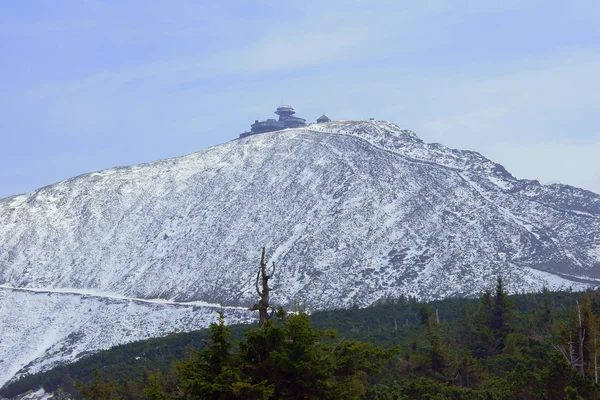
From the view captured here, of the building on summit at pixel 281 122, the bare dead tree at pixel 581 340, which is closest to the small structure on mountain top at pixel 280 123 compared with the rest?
the building on summit at pixel 281 122

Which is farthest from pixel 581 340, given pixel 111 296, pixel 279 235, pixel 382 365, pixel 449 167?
pixel 449 167

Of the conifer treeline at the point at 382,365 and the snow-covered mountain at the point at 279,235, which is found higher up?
the snow-covered mountain at the point at 279,235

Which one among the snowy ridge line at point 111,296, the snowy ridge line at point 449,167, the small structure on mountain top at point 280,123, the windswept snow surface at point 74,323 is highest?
the small structure on mountain top at point 280,123

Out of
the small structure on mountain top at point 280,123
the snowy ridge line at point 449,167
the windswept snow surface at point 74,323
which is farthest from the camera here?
the small structure on mountain top at point 280,123

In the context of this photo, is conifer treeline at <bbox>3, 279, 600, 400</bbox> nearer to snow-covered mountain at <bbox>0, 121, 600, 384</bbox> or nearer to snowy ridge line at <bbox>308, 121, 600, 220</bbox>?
snow-covered mountain at <bbox>0, 121, 600, 384</bbox>

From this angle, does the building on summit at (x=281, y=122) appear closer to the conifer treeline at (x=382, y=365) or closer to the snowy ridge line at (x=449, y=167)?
the snowy ridge line at (x=449, y=167)

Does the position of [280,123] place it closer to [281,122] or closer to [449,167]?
[281,122]

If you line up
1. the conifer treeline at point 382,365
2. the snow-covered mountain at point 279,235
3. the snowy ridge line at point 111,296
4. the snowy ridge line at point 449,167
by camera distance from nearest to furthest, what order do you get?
the conifer treeline at point 382,365, the snow-covered mountain at point 279,235, the snowy ridge line at point 111,296, the snowy ridge line at point 449,167

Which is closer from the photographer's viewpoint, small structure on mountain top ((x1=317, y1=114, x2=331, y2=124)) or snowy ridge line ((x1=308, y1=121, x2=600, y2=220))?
snowy ridge line ((x1=308, y1=121, x2=600, y2=220))

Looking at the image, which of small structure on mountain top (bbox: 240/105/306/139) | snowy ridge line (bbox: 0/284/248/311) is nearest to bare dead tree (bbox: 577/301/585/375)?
snowy ridge line (bbox: 0/284/248/311)
